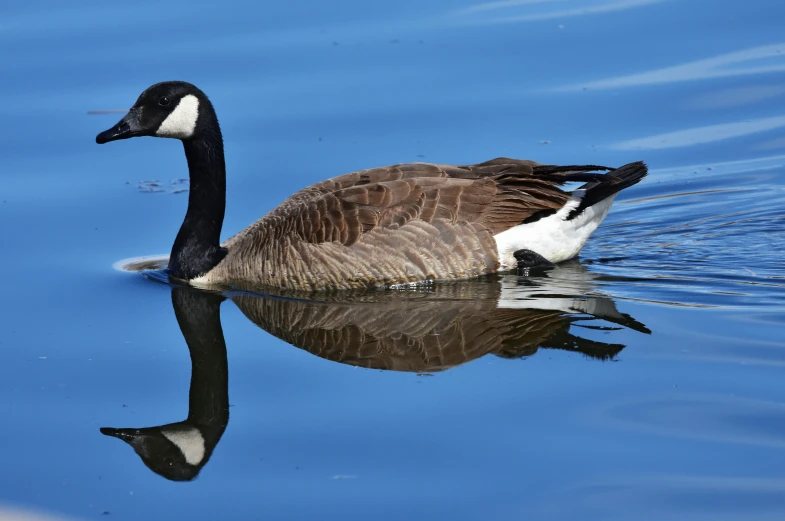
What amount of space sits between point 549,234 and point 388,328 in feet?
6.93

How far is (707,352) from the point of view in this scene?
789 centimetres

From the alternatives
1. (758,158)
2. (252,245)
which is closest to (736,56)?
(758,158)

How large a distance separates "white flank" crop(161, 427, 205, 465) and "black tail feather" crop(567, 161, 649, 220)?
14.1ft

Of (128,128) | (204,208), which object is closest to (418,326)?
(204,208)

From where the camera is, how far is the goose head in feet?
33.6

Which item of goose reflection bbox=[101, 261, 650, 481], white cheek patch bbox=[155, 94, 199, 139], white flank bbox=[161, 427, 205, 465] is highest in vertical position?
white cheek patch bbox=[155, 94, 199, 139]

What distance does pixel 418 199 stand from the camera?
997 centimetres

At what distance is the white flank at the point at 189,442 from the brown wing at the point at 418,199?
123 inches

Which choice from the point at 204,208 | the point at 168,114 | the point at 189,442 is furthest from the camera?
the point at 204,208

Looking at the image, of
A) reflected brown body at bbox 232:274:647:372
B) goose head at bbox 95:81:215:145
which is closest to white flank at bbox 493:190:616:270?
reflected brown body at bbox 232:274:647:372

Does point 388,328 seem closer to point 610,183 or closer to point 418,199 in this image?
point 418,199

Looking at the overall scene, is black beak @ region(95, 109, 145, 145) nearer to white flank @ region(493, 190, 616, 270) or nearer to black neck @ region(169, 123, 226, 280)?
black neck @ region(169, 123, 226, 280)

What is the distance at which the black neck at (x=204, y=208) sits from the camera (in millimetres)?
10328

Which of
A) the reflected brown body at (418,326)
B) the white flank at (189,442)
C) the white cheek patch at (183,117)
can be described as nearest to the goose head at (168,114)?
the white cheek patch at (183,117)
